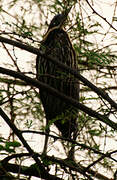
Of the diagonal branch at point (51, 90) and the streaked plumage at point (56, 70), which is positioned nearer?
the diagonal branch at point (51, 90)

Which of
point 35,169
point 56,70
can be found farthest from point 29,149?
point 56,70

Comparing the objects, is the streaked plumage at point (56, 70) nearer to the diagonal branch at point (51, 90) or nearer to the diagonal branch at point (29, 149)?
the diagonal branch at point (29, 149)

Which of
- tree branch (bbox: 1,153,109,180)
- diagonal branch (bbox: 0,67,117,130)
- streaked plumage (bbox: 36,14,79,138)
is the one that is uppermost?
streaked plumage (bbox: 36,14,79,138)

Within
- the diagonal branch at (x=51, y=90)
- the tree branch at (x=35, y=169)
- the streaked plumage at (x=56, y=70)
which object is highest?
the streaked plumage at (x=56, y=70)

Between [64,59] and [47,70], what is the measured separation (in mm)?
143

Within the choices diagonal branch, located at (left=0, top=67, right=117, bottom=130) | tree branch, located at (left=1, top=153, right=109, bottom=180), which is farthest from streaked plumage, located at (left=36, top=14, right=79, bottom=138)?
diagonal branch, located at (left=0, top=67, right=117, bottom=130)

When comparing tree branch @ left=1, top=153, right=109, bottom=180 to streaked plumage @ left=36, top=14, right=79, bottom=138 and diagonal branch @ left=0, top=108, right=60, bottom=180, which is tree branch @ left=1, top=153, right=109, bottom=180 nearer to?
diagonal branch @ left=0, top=108, right=60, bottom=180

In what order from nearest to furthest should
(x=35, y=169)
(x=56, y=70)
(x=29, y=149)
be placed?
(x=29, y=149)
(x=35, y=169)
(x=56, y=70)

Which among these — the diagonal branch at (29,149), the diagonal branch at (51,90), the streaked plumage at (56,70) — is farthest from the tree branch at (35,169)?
the streaked plumage at (56,70)

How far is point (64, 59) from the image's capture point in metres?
2.92

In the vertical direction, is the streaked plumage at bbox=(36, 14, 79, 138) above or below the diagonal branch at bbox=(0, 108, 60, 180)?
above

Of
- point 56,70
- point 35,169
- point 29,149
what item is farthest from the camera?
point 56,70

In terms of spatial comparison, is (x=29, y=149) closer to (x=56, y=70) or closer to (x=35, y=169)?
(x=35, y=169)

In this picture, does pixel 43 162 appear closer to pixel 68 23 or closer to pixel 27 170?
pixel 27 170
